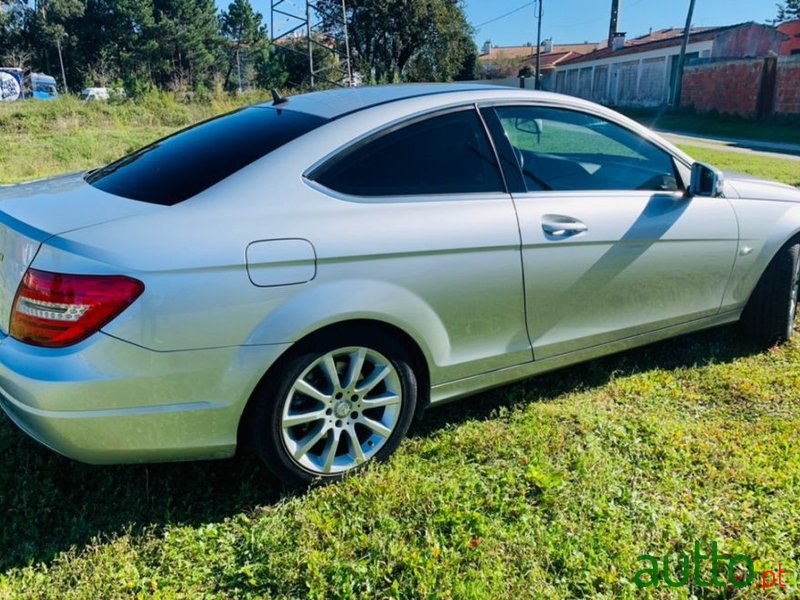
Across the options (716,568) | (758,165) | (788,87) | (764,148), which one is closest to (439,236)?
(716,568)

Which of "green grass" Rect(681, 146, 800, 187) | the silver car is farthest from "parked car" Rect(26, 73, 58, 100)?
the silver car

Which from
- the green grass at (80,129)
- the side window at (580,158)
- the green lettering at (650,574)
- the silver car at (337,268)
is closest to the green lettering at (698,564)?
the green lettering at (650,574)

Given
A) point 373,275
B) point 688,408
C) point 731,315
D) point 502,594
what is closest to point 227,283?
point 373,275

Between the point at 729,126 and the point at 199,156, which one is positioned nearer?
the point at 199,156

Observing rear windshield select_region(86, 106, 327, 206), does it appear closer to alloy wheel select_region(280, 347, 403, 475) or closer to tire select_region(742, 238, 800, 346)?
alloy wheel select_region(280, 347, 403, 475)

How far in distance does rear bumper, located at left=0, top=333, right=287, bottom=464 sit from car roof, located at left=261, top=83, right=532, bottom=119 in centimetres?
112

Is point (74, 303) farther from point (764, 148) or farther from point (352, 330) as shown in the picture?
point (764, 148)

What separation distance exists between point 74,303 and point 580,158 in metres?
2.73

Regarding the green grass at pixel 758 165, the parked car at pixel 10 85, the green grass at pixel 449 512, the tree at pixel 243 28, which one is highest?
the tree at pixel 243 28

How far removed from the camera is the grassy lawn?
2076 millimetres

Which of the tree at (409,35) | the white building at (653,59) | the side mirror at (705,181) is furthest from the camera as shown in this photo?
the tree at (409,35)

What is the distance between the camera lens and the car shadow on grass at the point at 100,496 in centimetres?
226

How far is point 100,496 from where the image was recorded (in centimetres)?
248

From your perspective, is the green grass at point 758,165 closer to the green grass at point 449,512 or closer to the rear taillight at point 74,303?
the green grass at point 449,512
